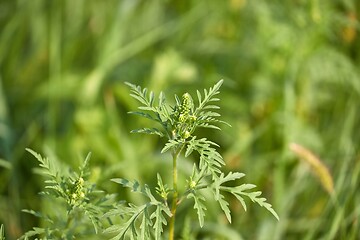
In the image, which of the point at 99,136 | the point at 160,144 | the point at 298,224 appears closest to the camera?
the point at 298,224

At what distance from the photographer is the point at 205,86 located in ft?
9.39

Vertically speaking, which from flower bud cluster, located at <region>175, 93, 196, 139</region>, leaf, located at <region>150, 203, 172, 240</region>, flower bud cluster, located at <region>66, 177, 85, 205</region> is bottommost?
leaf, located at <region>150, 203, 172, 240</region>

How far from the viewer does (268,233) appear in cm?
221

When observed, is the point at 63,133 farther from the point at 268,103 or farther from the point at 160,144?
the point at 268,103

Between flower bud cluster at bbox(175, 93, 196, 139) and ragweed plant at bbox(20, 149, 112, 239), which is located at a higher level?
flower bud cluster at bbox(175, 93, 196, 139)

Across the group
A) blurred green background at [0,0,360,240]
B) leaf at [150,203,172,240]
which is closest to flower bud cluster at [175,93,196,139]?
leaf at [150,203,172,240]

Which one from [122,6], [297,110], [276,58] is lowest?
[297,110]

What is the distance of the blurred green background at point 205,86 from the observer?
7.99 feet

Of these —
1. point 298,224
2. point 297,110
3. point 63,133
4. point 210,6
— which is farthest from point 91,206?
point 210,6

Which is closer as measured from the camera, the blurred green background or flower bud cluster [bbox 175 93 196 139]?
flower bud cluster [bbox 175 93 196 139]

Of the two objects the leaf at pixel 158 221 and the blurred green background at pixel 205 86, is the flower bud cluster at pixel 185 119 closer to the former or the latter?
the leaf at pixel 158 221

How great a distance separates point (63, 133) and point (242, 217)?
2.94 feet

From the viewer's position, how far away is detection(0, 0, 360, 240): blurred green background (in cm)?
244

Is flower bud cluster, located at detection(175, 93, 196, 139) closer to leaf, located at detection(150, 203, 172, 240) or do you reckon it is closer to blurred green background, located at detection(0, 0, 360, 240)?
leaf, located at detection(150, 203, 172, 240)
